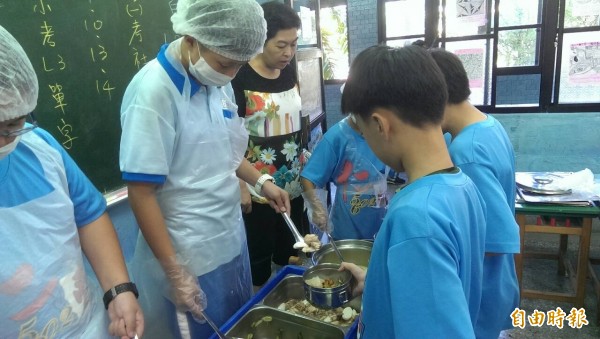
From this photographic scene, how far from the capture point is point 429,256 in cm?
69

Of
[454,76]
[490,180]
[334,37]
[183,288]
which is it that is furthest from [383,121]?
[334,37]

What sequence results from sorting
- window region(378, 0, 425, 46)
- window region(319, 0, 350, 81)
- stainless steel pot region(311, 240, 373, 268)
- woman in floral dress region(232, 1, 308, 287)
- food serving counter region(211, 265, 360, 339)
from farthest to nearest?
window region(319, 0, 350, 81)
window region(378, 0, 425, 46)
woman in floral dress region(232, 1, 308, 287)
stainless steel pot region(311, 240, 373, 268)
food serving counter region(211, 265, 360, 339)

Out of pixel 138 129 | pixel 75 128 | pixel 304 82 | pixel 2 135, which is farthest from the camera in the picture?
pixel 304 82

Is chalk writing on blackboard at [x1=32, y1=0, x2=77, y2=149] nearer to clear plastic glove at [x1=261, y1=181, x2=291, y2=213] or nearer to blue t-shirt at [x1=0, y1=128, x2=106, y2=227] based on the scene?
blue t-shirt at [x1=0, y1=128, x2=106, y2=227]

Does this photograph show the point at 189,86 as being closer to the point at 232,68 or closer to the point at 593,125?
the point at 232,68

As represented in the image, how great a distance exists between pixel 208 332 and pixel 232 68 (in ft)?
2.80

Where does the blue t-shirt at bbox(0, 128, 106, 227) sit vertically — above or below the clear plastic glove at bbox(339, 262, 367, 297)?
above

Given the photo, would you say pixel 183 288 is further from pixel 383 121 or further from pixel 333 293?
pixel 383 121

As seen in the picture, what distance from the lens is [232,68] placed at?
1225 millimetres

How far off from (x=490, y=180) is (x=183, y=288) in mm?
947

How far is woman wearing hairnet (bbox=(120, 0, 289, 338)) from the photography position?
3.55ft

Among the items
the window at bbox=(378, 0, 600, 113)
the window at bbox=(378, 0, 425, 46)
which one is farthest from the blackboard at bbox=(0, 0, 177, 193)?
the window at bbox=(378, 0, 425, 46)

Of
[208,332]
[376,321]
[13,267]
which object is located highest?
[13,267]

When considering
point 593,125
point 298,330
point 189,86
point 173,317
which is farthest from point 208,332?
point 593,125
